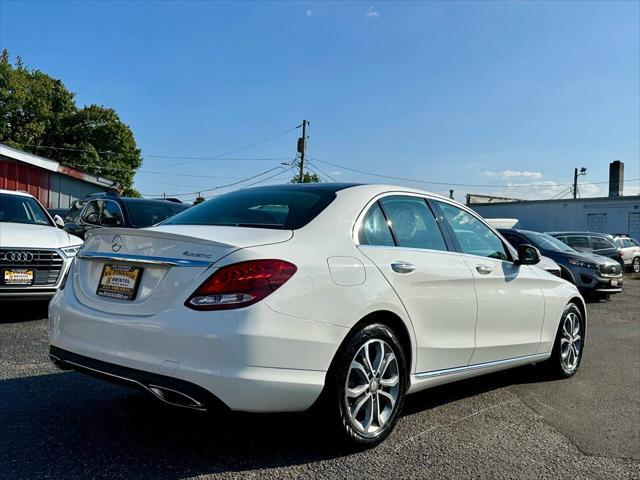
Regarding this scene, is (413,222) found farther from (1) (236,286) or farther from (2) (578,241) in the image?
(2) (578,241)

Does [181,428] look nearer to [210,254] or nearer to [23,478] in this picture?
[23,478]

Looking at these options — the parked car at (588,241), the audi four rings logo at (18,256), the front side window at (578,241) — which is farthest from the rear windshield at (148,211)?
the front side window at (578,241)

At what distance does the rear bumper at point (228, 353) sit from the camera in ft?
9.02

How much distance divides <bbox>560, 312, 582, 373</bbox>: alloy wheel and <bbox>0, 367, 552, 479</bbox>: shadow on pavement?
1785 mm

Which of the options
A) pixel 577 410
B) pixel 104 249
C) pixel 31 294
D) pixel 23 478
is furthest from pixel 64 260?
pixel 577 410

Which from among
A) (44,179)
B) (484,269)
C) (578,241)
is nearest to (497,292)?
(484,269)

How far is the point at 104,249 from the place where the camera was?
3.31 m

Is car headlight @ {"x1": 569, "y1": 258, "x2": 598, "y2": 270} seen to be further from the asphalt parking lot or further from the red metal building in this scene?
→ the red metal building

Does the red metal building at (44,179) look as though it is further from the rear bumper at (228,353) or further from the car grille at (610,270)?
the rear bumper at (228,353)

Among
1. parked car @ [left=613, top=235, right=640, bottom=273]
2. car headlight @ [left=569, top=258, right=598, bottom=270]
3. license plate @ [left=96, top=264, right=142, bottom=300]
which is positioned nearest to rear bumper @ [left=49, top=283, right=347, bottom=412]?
license plate @ [left=96, top=264, right=142, bottom=300]

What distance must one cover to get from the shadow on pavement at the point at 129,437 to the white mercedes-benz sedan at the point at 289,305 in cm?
26

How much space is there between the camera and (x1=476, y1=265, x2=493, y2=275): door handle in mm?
4277

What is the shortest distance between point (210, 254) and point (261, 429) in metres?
1.31

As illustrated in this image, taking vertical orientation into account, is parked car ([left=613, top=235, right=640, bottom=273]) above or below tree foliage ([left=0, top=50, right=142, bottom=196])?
below
